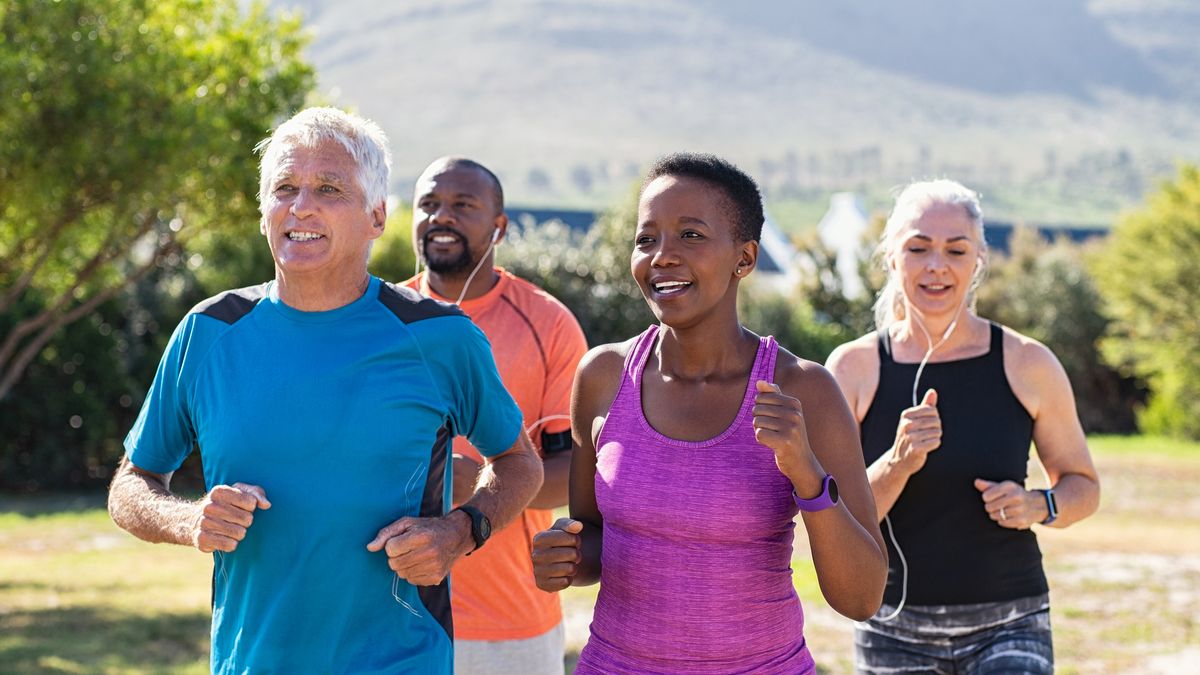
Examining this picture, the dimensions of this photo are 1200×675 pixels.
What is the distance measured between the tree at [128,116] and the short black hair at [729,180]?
25.1ft

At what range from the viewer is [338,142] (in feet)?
11.2

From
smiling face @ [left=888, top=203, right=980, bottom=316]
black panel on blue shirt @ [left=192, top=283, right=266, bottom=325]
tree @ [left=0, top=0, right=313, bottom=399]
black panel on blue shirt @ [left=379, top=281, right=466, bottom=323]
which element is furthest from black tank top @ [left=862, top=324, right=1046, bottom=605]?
tree @ [left=0, top=0, right=313, bottom=399]

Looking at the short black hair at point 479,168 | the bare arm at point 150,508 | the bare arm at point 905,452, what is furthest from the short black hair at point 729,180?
the short black hair at point 479,168

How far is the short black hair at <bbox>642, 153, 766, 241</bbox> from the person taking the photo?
3.35m

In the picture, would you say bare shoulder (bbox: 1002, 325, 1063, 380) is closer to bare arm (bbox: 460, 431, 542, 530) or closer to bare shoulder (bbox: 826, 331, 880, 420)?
bare shoulder (bbox: 826, 331, 880, 420)

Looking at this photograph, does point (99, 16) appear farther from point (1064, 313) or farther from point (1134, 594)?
point (1064, 313)

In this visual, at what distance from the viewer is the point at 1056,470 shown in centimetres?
473

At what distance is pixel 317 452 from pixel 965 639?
2327 millimetres

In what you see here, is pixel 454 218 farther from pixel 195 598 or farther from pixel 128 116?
pixel 195 598

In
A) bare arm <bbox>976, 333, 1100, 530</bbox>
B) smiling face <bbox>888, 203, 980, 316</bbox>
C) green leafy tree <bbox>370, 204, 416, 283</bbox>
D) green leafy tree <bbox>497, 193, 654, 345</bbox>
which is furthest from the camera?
green leafy tree <bbox>497, 193, 654, 345</bbox>

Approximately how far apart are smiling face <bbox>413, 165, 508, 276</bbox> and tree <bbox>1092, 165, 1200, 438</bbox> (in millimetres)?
27246

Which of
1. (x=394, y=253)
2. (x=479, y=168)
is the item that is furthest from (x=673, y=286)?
(x=394, y=253)

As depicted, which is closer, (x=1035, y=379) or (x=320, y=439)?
(x=320, y=439)

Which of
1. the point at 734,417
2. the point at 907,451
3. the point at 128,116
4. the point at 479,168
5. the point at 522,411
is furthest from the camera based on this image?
the point at 128,116
